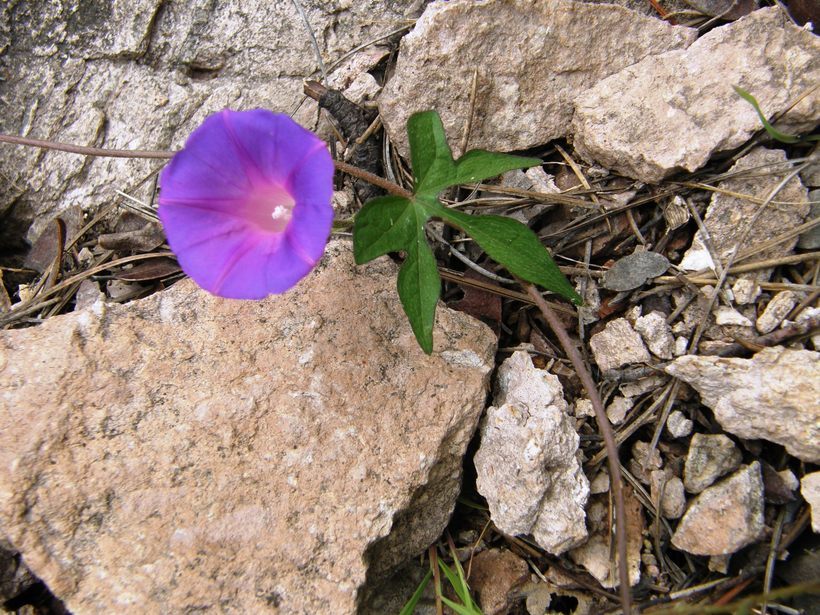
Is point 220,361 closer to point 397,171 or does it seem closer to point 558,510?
point 397,171

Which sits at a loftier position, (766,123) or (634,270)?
(766,123)

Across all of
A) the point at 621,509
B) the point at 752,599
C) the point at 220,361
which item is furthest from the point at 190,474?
the point at 752,599

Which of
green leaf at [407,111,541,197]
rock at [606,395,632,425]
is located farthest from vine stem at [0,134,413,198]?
rock at [606,395,632,425]

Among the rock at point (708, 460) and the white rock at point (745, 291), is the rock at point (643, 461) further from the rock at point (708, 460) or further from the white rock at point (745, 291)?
the white rock at point (745, 291)

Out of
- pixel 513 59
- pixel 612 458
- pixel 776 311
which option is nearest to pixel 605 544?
pixel 612 458

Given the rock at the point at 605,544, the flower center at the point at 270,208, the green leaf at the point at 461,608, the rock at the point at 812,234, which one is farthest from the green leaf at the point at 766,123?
the green leaf at the point at 461,608

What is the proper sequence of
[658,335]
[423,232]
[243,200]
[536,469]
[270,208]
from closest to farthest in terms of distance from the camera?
[536,469] → [423,232] → [658,335] → [243,200] → [270,208]

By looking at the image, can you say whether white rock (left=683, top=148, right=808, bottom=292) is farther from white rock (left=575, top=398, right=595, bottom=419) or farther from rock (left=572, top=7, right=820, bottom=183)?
white rock (left=575, top=398, right=595, bottom=419)

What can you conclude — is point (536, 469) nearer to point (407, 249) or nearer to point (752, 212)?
point (407, 249)
